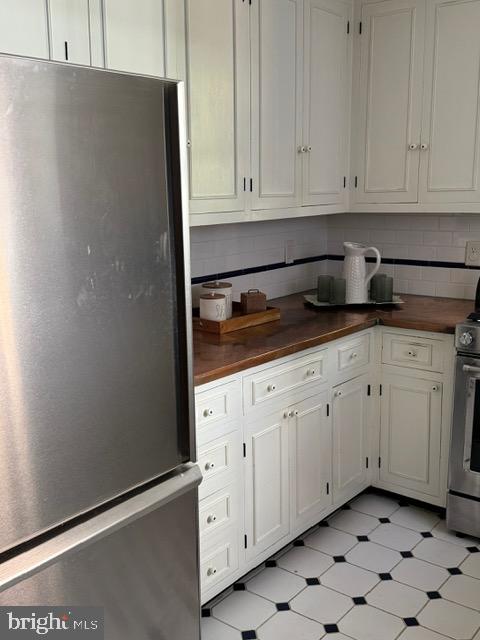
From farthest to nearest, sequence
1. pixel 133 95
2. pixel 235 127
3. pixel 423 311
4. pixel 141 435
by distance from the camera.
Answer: pixel 423 311, pixel 235 127, pixel 141 435, pixel 133 95

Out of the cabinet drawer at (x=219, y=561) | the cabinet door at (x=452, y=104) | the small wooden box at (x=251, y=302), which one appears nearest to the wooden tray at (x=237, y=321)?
the small wooden box at (x=251, y=302)

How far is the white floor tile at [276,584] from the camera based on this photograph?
8.00ft

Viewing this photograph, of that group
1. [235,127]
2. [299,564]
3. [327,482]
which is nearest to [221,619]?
[299,564]

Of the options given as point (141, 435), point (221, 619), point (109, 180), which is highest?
point (109, 180)

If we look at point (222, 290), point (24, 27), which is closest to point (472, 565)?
point (222, 290)

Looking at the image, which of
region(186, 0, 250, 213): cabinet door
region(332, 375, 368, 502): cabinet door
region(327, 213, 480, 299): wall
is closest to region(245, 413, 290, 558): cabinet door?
region(332, 375, 368, 502): cabinet door

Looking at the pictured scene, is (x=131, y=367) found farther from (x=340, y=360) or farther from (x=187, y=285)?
(x=340, y=360)

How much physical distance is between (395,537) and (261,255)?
143cm

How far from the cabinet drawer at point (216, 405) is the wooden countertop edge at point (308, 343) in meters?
0.05

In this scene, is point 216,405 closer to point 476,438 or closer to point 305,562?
point 305,562

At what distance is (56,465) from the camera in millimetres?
1365

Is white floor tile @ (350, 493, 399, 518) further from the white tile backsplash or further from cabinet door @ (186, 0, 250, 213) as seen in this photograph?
cabinet door @ (186, 0, 250, 213)

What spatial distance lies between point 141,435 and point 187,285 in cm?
37

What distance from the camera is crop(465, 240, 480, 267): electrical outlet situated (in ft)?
10.7
